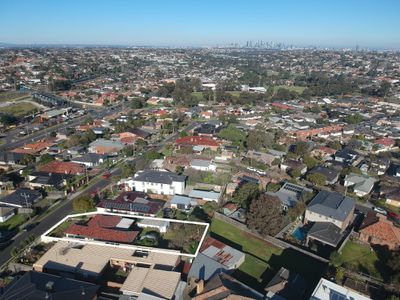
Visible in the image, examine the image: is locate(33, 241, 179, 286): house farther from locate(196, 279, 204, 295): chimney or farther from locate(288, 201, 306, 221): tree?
locate(288, 201, 306, 221): tree

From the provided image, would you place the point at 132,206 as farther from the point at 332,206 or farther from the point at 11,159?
the point at 11,159

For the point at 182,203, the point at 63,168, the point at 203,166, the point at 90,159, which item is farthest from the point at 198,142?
the point at 63,168

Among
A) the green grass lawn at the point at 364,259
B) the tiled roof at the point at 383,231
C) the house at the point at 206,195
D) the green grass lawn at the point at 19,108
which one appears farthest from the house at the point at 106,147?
the tiled roof at the point at 383,231

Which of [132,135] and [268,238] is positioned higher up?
[132,135]

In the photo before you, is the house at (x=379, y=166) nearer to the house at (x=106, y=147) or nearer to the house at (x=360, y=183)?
the house at (x=360, y=183)

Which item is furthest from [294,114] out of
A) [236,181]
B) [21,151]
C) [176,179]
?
[21,151]

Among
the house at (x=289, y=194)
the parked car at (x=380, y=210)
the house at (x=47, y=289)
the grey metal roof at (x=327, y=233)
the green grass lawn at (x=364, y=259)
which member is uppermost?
the house at (x=47, y=289)
